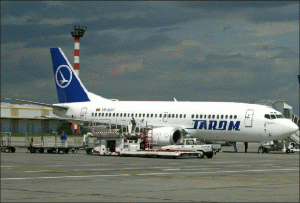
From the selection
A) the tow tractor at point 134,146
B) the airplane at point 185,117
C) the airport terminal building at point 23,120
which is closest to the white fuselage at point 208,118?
the airplane at point 185,117

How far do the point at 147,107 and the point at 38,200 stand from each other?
3772cm

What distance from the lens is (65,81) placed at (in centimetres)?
5888

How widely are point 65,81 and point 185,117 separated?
14271 millimetres

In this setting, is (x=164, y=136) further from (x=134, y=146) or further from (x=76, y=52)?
(x=76, y=52)

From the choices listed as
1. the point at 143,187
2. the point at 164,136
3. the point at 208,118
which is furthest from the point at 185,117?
the point at 143,187

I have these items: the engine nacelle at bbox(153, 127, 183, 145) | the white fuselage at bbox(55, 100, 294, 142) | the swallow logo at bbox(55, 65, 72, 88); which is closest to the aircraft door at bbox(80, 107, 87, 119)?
the white fuselage at bbox(55, 100, 294, 142)

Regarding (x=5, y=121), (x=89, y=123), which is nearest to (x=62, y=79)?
(x=89, y=123)

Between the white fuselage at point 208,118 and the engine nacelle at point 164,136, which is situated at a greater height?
the white fuselage at point 208,118

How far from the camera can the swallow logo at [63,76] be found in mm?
58719

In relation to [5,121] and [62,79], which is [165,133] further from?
[5,121]

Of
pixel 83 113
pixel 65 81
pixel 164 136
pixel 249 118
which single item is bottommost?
pixel 164 136

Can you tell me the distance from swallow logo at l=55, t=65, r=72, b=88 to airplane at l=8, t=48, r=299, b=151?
913mm

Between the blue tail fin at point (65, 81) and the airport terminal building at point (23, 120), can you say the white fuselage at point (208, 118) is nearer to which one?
the blue tail fin at point (65, 81)

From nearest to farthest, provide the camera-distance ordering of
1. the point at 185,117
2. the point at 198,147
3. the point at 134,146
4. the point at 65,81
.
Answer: the point at 198,147
the point at 134,146
the point at 185,117
the point at 65,81
